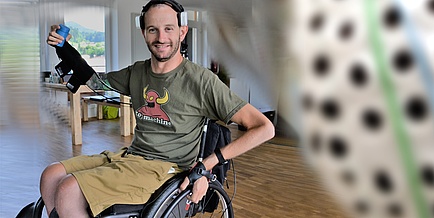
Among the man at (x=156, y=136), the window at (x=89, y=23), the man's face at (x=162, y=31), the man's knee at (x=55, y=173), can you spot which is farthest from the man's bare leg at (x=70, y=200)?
the window at (x=89, y=23)

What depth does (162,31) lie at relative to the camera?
2.63 ft

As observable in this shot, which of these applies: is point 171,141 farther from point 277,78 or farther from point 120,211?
point 277,78

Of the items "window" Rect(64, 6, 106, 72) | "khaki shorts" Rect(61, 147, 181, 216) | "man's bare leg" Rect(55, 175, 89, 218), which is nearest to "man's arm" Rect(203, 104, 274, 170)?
"khaki shorts" Rect(61, 147, 181, 216)

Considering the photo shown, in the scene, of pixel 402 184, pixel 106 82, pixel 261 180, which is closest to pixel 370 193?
pixel 402 184

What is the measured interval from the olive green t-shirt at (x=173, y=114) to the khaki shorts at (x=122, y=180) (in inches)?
1.7

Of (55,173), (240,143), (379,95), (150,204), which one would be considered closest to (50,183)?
(55,173)

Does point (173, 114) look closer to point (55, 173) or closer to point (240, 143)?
point (240, 143)

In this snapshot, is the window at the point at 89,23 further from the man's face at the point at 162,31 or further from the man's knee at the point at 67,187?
the man's knee at the point at 67,187

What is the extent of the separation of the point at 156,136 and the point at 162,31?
0.31 meters

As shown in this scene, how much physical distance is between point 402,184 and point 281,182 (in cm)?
180

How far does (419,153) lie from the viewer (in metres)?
0.08

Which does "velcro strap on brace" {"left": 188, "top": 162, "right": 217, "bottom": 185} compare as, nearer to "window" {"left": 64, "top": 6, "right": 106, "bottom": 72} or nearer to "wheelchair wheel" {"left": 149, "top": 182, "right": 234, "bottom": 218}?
"wheelchair wheel" {"left": 149, "top": 182, "right": 234, "bottom": 218}

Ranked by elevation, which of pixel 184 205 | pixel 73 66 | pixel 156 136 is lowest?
pixel 184 205

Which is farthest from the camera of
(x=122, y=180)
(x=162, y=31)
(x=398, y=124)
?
(x=122, y=180)
